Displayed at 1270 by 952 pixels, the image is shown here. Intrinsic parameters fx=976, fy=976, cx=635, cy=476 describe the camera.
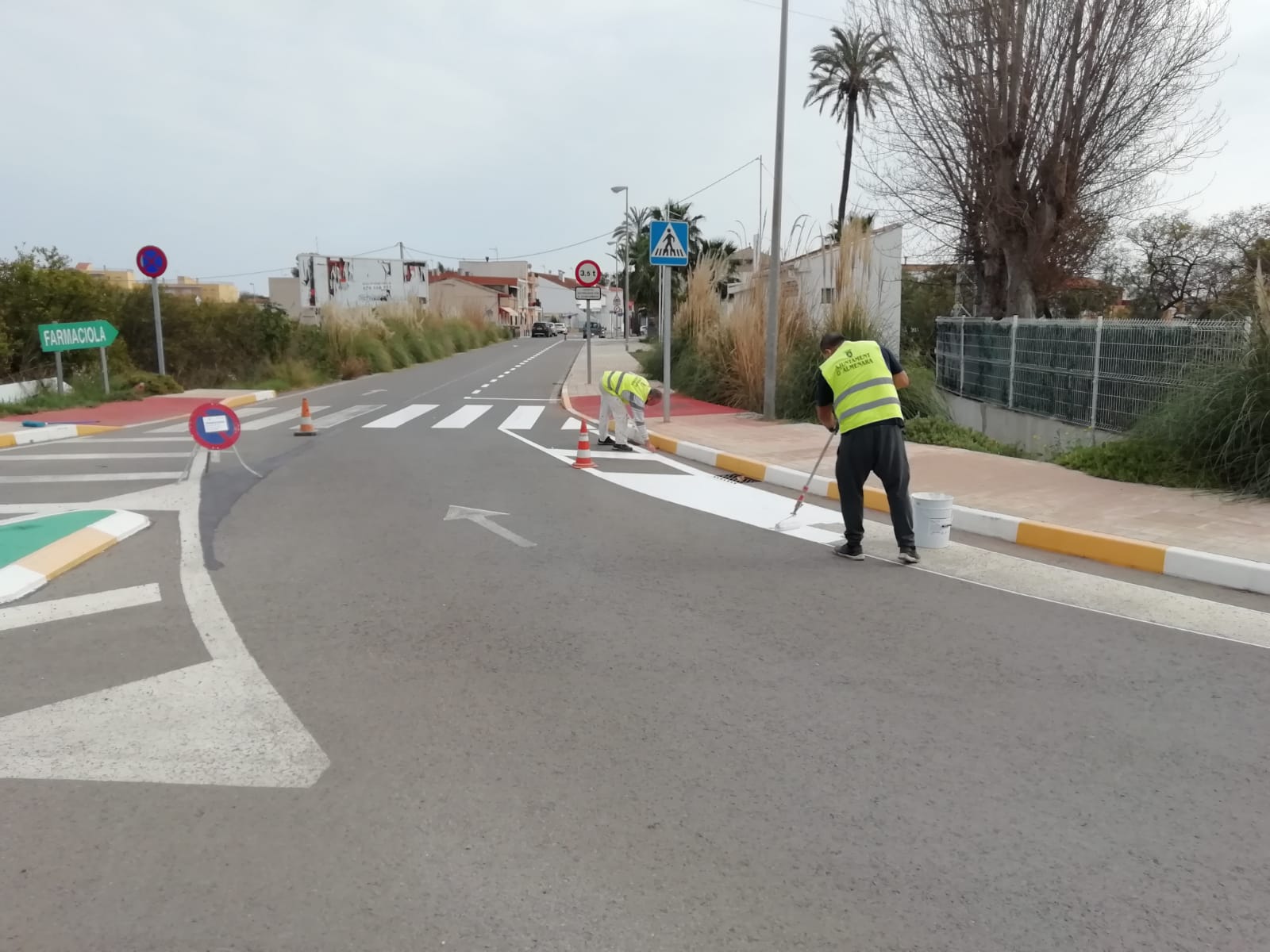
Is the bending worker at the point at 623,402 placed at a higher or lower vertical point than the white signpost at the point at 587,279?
lower

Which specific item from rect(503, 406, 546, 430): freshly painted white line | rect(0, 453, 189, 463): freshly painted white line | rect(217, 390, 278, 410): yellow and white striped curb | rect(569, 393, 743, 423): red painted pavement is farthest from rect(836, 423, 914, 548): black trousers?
rect(217, 390, 278, 410): yellow and white striped curb

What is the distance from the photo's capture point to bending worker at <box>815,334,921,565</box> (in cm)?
705

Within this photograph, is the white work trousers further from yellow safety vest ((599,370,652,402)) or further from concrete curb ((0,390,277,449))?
concrete curb ((0,390,277,449))

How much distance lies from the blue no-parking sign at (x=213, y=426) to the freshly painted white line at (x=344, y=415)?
6.17 meters

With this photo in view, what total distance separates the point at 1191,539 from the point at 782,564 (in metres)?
3.01

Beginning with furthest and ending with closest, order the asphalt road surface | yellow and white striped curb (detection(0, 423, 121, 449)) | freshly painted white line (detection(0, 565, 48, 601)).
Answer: yellow and white striped curb (detection(0, 423, 121, 449)) → freshly painted white line (detection(0, 565, 48, 601)) → the asphalt road surface

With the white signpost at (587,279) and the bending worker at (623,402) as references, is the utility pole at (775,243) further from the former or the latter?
the white signpost at (587,279)

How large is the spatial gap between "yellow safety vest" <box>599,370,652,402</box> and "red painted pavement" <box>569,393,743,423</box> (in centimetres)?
283

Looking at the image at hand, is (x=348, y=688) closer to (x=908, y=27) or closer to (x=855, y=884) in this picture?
(x=855, y=884)

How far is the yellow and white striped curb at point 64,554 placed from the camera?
616cm

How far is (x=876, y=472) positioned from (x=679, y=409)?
36.9 ft

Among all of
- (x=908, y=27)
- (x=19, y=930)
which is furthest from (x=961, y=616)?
(x=908, y=27)

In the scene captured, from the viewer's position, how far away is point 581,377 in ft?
94.5

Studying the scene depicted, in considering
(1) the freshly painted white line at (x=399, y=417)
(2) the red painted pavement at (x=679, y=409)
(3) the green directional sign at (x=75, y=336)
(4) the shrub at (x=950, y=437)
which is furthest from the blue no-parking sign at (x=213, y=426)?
(3) the green directional sign at (x=75, y=336)
